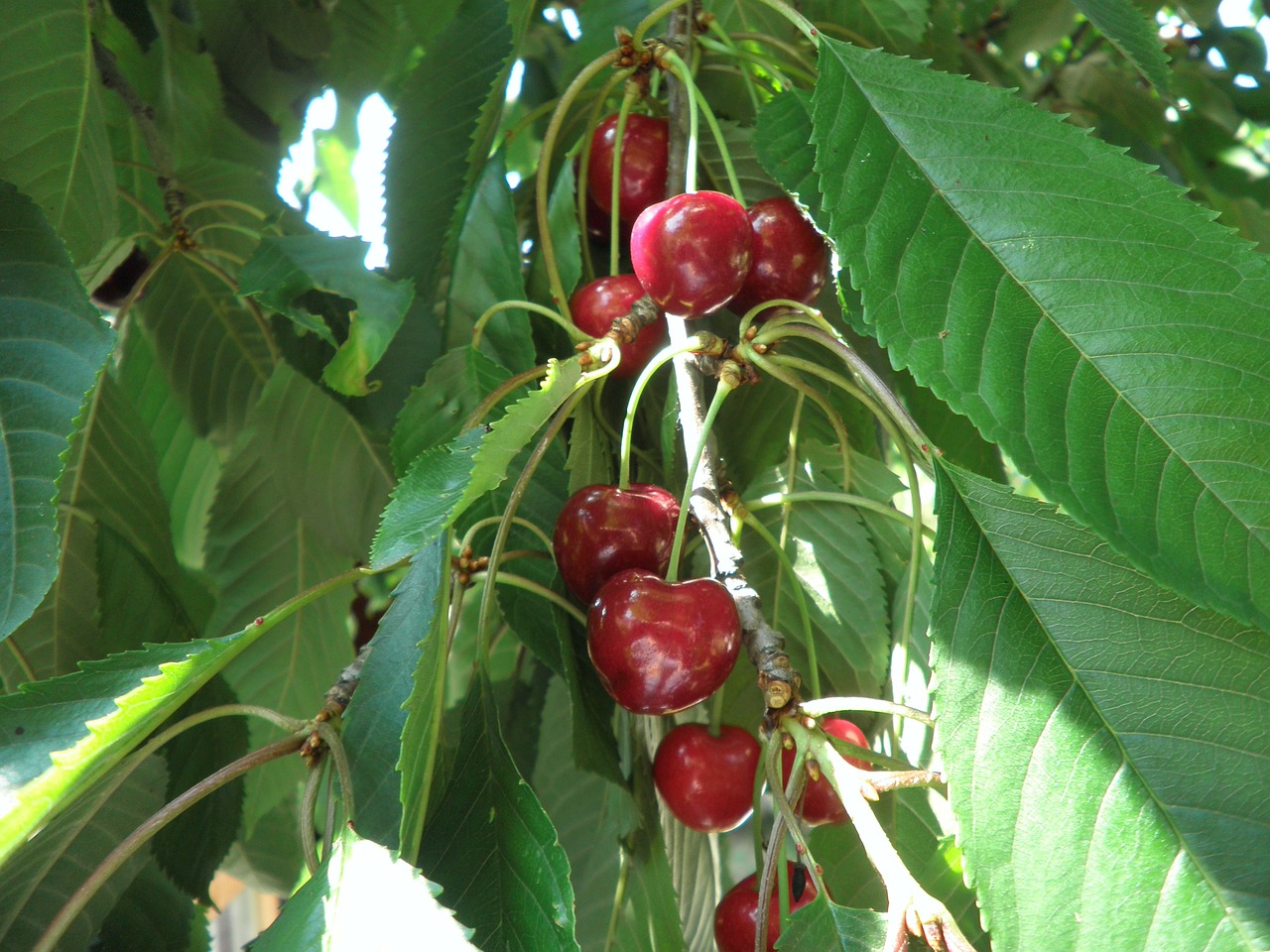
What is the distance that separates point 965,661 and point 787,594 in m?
0.29

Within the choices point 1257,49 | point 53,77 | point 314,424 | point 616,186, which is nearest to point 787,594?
point 616,186

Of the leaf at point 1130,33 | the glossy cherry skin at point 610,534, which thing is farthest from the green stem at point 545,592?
the leaf at point 1130,33

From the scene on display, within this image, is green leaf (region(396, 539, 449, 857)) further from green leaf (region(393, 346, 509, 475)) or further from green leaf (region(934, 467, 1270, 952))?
A: green leaf (region(934, 467, 1270, 952))

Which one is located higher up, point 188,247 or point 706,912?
point 188,247

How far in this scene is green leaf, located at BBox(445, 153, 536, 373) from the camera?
2.48 ft

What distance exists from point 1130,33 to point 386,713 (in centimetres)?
67

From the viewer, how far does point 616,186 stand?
0.75 meters

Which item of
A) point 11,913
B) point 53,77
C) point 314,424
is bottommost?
point 11,913

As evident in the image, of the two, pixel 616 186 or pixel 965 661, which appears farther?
pixel 616 186

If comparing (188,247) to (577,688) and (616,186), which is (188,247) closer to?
(616,186)

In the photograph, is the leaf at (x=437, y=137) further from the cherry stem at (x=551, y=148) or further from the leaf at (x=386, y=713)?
the leaf at (x=386, y=713)

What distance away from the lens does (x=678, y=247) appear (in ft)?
2.06

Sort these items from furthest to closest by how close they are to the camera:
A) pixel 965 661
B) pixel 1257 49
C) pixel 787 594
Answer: pixel 1257 49
pixel 787 594
pixel 965 661

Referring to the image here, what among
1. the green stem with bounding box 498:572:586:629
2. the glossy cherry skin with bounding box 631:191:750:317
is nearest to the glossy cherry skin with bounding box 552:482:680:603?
the green stem with bounding box 498:572:586:629
